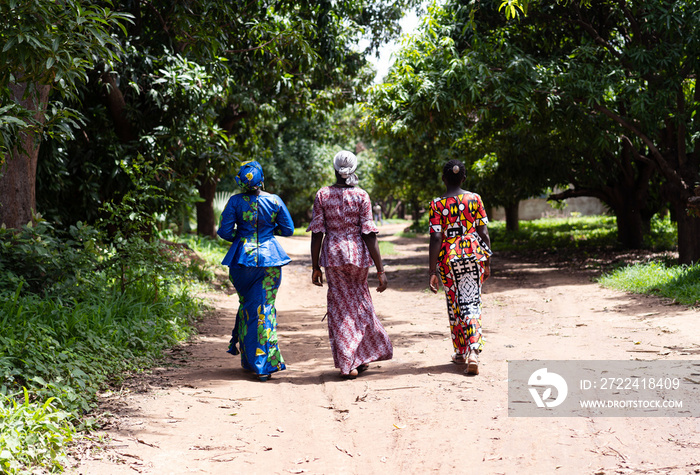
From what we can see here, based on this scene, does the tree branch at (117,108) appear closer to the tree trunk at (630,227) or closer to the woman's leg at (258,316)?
the woman's leg at (258,316)

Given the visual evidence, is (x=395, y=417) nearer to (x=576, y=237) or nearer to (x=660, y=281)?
(x=660, y=281)

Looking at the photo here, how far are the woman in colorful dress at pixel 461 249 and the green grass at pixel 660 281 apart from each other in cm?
457

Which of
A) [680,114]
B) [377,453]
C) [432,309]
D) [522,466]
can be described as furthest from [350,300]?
[680,114]

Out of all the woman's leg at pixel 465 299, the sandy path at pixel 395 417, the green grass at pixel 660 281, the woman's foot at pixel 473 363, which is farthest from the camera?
the green grass at pixel 660 281

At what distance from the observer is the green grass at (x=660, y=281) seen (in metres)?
9.09

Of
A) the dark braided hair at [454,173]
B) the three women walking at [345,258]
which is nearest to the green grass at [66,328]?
the three women walking at [345,258]

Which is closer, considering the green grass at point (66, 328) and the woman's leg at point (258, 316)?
the green grass at point (66, 328)

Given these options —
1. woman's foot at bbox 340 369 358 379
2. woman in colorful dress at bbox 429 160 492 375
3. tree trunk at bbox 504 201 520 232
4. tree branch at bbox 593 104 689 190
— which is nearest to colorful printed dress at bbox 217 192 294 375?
woman's foot at bbox 340 369 358 379

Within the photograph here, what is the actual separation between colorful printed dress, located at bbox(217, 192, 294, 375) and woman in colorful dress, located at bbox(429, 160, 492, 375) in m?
1.40

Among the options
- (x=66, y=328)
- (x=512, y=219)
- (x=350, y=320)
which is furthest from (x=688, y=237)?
(x=512, y=219)

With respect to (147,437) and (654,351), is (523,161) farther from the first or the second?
(147,437)

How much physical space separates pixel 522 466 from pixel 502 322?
5.19 metres

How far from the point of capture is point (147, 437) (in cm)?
423

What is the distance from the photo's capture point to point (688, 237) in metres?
11.8
